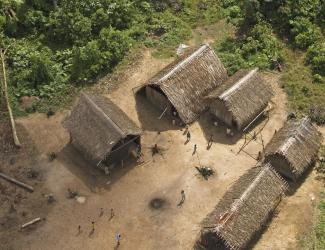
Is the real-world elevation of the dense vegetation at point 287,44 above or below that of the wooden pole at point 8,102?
above

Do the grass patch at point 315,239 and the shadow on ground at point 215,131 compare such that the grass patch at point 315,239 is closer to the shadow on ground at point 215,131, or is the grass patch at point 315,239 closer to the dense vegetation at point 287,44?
the shadow on ground at point 215,131

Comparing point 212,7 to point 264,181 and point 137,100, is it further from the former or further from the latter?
point 264,181

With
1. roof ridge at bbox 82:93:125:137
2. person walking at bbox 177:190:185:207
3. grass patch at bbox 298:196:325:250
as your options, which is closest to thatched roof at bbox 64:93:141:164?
roof ridge at bbox 82:93:125:137

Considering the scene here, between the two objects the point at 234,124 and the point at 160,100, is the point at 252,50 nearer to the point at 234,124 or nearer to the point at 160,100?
the point at 234,124

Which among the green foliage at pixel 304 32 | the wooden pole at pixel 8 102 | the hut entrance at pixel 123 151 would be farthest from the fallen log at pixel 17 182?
the green foliage at pixel 304 32

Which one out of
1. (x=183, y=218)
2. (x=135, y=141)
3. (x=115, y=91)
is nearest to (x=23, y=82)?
(x=115, y=91)

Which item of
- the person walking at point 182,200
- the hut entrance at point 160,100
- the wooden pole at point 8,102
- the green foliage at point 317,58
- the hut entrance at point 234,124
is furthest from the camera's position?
the green foliage at point 317,58
